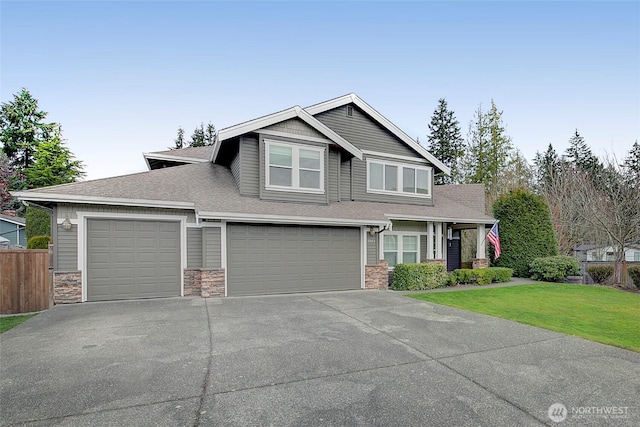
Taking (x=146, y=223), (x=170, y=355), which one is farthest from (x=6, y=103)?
(x=170, y=355)

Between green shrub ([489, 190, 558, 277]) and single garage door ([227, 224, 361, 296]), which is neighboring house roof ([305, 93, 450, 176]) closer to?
green shrub ([489, 190, 558, 277])

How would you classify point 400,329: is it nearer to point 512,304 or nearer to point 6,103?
point 512,304

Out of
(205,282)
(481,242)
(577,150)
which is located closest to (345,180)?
(205,282)

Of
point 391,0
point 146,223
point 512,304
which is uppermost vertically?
point 391,0

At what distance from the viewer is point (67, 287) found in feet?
29.6

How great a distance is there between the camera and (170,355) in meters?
4.92

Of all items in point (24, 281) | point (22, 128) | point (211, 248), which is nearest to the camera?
point (24, 281)

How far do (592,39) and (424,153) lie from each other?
782 cm

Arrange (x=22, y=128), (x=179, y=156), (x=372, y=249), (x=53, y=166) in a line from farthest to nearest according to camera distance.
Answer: (x=22, y=128) < (x=53, y=166) < (x=179, y=156) < (x=372, y=249)

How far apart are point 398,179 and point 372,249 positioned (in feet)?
14.9

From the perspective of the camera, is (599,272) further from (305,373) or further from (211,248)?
(211,248)

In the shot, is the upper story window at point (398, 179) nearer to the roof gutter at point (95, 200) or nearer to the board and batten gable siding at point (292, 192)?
the board and batten gable siding at point (292, 192)

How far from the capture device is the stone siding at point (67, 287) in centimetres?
891
